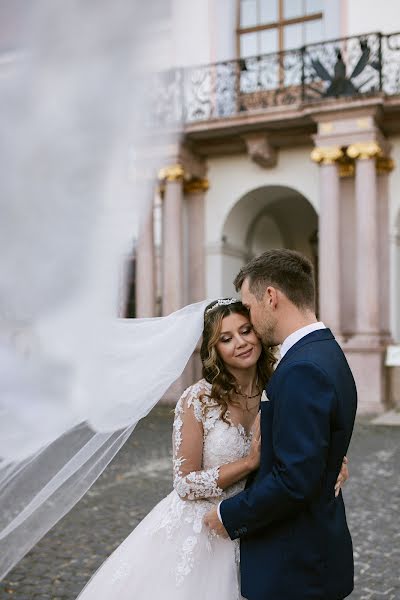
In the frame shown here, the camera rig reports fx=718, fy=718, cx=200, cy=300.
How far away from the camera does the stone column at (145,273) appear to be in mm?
14617

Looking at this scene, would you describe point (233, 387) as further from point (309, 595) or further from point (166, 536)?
point (309, 595)

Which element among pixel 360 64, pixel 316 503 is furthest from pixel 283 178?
pixel 316 503

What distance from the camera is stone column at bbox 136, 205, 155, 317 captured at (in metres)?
14.6

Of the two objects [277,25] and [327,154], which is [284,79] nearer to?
[277,25]

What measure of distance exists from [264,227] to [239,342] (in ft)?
48.9

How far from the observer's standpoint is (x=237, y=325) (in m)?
2.61

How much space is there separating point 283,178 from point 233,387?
39.7ft

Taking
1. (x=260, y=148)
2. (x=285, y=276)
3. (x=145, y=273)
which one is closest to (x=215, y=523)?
(x=285, y=276)

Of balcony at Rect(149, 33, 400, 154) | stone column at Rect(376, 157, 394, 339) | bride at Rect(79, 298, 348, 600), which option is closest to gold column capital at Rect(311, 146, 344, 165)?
balcony at Rect(149, 33, 400, 154)

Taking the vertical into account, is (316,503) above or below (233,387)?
below

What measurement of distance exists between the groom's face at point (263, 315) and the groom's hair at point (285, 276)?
0.02 m

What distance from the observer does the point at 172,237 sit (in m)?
14.5

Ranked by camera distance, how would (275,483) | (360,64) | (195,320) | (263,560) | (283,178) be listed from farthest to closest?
(283,178) < (360,64) < (195,320) < (263,560) < (275,483)

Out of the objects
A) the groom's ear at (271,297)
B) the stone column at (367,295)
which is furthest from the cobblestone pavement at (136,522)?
the stone column at (367,295)
